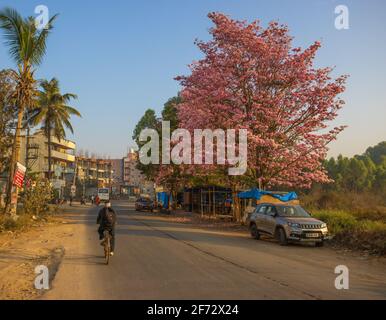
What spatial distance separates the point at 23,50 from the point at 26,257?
40.8 feet

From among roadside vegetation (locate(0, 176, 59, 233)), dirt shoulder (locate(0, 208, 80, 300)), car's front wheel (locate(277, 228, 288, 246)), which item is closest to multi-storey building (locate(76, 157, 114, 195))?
roadside vegetation (locate(0, 176, 59, 233))

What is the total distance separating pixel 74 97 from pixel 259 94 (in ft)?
89.5

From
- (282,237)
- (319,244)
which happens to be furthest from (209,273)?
(319,244)

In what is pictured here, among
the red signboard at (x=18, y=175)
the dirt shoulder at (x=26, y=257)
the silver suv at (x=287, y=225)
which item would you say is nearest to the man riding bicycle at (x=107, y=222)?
the dirt shoulder at (x=26, y=257)

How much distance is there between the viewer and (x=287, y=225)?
18109 mm

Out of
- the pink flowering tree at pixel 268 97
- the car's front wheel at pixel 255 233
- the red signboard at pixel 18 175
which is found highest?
the pink flowering tree at pixel 268 97

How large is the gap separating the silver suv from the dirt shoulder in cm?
849

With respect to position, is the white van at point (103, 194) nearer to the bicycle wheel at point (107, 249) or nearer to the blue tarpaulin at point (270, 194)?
the blue tarpaulin at point (270, 194)

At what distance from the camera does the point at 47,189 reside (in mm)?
30781

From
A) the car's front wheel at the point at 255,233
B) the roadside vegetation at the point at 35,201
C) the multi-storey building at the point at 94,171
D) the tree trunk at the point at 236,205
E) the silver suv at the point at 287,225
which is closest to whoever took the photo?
the silver suv at the point at 287,225

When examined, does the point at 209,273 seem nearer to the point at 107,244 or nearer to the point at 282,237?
the point at 107,244

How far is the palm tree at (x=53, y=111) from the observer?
44.9 meters

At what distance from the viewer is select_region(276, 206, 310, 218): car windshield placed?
759 inches

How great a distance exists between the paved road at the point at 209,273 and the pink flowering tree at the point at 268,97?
9.99 m
